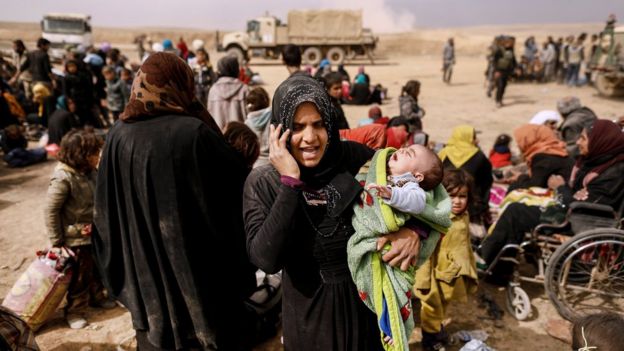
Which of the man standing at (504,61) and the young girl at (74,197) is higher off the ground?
the man standing at (504,61)

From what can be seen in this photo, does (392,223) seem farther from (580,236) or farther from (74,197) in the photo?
(74,197)

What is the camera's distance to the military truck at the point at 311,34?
2377cm

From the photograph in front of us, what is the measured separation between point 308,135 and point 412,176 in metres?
0.51

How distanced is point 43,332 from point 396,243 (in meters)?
3.13

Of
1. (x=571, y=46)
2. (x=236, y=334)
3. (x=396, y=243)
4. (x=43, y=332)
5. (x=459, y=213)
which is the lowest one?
(x=43, y=332)

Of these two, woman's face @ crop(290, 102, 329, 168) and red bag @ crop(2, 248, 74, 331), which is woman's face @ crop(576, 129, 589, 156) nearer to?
woman's face @ crop(290, 102, 329, 168)

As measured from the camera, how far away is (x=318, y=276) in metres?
1.68

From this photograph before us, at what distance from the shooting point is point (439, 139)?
8758 mm

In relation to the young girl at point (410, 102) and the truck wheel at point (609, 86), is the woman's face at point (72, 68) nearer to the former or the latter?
the young girl at point (410, 102)

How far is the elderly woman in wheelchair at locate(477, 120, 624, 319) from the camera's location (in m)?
3.17

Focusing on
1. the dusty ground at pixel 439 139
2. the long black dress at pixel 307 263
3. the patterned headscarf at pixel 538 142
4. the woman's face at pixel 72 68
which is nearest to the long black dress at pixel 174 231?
the long black dress at pixel 307 263

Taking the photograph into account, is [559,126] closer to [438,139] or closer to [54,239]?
[438,139]

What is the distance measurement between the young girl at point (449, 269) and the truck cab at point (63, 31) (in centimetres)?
2180

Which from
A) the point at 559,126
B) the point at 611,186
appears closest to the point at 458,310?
the point at 611,186
